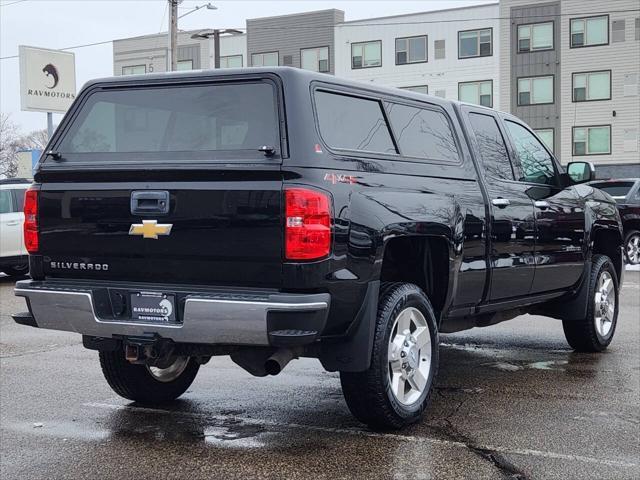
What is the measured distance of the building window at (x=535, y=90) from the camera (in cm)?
4406

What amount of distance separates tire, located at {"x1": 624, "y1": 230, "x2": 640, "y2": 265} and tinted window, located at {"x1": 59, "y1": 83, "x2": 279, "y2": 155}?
15839 mm

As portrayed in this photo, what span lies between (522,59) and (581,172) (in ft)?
127

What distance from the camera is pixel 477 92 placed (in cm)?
4600

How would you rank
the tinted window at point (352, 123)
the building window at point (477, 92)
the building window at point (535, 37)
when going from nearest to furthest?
the tinted window at point (352, 123), the building window at point (535, 37), the building window at point (477, 92)

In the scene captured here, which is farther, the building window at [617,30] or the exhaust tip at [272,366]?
the building window at [617,30]

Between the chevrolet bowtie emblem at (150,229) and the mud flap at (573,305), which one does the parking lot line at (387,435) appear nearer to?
the chevrolet bowtie emblem at (150,229)

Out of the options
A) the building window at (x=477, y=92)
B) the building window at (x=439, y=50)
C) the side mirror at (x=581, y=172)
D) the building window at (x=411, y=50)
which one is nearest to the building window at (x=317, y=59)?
the building window at (x=411, y=50)

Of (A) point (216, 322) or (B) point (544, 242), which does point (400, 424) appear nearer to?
(A) point (216, 322)

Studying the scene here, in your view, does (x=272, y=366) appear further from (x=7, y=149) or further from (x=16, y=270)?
(x=7, y=149)

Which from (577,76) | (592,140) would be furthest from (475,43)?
(592,140)

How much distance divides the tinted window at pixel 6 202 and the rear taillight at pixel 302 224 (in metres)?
12.5

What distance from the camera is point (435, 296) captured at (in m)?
5.91

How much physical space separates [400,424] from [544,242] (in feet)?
8.09

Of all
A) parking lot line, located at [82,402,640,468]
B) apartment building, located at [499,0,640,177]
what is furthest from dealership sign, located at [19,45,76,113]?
parking lot line, located at [82,402,640,468]
